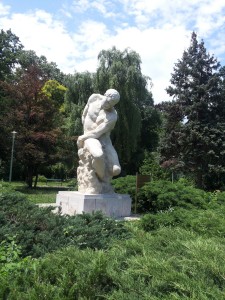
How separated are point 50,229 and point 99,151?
16.3 feet

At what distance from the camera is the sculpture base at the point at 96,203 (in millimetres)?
9461

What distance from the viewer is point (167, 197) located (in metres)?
10.2

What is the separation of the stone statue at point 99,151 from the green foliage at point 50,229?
434cm

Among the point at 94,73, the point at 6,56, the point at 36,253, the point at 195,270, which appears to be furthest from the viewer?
the point at 6,56

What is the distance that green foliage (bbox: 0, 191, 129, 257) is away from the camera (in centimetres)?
434

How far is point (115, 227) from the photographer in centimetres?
506

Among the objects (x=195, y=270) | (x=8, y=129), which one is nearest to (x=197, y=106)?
(x=8, y=129)

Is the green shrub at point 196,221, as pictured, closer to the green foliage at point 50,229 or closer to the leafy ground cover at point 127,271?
the green foliage at point 50,229

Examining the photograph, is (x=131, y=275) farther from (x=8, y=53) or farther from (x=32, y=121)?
(x=8, y=53)

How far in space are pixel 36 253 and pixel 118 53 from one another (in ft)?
73.3

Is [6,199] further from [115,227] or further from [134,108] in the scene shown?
[134,108]

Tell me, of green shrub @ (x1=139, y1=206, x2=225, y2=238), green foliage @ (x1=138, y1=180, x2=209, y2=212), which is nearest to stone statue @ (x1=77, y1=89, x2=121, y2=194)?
green foliage @ (x1=138, y1=180, x2=209, y2=212)

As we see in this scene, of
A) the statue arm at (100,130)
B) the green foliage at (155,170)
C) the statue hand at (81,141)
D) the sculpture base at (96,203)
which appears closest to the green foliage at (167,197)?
the sculpture base at (96,203)

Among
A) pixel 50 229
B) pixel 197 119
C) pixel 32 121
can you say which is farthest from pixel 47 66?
pixel 50 229
